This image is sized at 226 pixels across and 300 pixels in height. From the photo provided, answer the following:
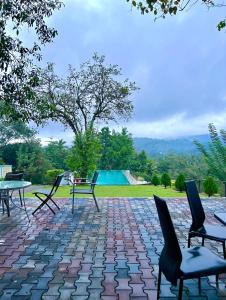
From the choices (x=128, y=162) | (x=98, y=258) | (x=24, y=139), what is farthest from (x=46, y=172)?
(x=98, y=258)

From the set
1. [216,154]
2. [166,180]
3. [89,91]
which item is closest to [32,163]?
[89,91]

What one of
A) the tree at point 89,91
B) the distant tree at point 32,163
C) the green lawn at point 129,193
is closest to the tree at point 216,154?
the green lawn at point 129,193

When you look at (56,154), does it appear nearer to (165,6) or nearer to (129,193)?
(129,193)

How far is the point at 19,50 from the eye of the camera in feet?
15.4

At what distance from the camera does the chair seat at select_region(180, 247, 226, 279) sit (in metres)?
2.31

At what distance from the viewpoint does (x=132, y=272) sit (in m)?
3.46

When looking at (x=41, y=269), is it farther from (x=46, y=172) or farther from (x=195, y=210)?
(x=46, y=172)

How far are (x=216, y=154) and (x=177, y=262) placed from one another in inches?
551

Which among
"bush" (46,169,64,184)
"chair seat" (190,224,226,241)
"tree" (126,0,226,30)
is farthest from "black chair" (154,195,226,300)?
"bush" (46,169,64,184)

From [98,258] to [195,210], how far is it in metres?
1.25

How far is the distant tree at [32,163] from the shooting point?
55.5 ft

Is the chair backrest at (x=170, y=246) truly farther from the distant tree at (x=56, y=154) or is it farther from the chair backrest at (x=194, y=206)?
the distant tree at (x=56, y=154)

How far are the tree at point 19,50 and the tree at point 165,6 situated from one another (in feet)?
6.44

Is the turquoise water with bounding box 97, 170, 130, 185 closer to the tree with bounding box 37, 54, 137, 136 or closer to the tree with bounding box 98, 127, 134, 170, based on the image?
the tree with bounding box 98, 127, 134, 170
